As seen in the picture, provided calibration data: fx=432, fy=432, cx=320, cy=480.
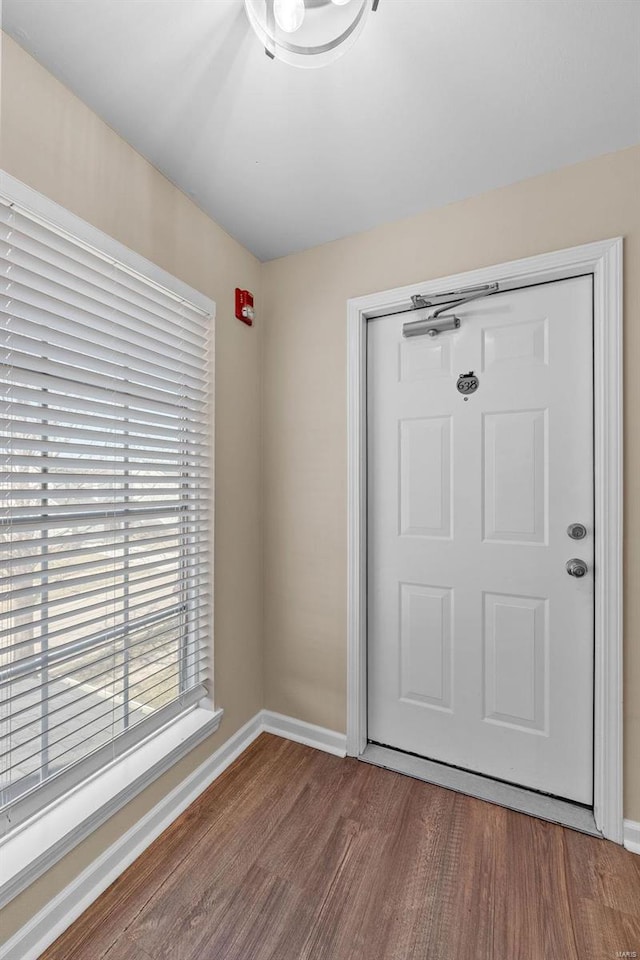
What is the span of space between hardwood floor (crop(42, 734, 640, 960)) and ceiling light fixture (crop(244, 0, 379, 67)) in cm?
224

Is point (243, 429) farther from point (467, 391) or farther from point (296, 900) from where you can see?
→ point (296, 900)

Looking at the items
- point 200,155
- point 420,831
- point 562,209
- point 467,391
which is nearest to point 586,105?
point 562,209

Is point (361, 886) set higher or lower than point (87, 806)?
lower

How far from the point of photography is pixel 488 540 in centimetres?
178

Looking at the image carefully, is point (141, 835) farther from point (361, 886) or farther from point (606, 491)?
point (606, 491)

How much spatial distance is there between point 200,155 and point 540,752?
101 inches

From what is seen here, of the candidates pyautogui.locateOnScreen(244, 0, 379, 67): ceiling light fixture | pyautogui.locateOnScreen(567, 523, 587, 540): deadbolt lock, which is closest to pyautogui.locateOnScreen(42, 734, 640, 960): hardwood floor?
pyautogui.locateOnScreen(567, 523, 587, 540): deadbolt lock

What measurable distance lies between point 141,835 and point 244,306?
211 centimetres

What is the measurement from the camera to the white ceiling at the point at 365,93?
1.08m

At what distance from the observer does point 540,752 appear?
1692 millimetres

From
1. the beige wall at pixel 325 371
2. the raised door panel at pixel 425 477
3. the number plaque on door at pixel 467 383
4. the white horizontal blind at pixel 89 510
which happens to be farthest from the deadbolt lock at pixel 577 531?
the white horizontal blind at pixel 89 510

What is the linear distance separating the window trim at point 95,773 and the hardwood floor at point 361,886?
24 centimetres

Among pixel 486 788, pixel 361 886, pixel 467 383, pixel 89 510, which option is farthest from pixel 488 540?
pixel 89 510

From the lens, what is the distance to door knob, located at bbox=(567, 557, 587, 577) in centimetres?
161
